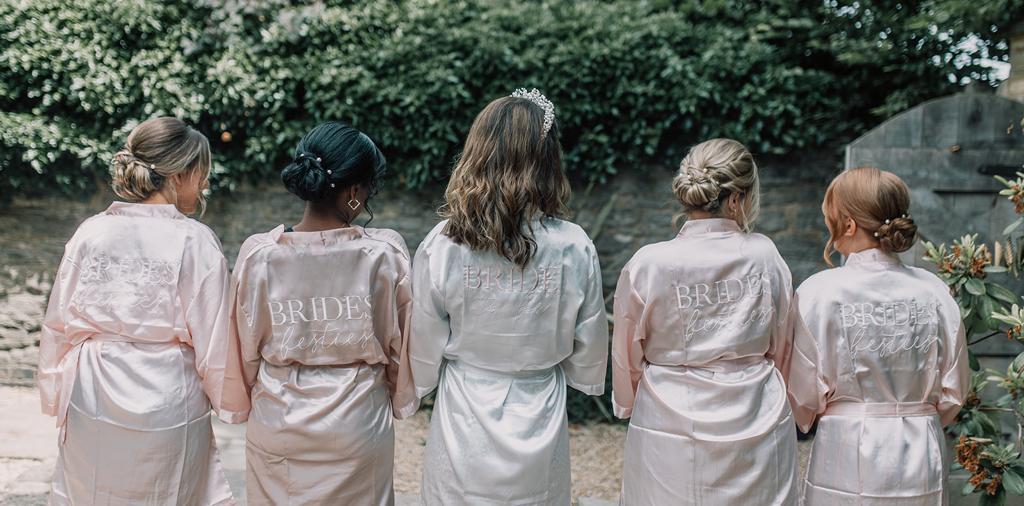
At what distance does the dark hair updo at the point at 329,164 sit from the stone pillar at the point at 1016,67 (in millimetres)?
4164

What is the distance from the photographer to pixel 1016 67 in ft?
15.6

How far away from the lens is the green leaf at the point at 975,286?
2.92 metres

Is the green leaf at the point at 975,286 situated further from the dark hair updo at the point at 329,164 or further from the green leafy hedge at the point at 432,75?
the green leafy hedge at the point at 432,75

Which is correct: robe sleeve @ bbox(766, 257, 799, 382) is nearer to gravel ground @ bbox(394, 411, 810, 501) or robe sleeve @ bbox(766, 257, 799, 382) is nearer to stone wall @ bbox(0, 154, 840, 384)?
gravel ground @ bbox(394, 411, 810, 501)

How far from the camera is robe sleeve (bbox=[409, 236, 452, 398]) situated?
2.31m

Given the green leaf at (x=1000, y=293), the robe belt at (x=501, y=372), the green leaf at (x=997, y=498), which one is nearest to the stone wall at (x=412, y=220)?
the green leaf at (x=1000, y=293)

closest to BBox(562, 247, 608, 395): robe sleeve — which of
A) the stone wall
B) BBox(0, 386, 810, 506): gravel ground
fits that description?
BBox(0, 386, 810, 506): gravel ground

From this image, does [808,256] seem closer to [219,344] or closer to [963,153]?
[963,153]

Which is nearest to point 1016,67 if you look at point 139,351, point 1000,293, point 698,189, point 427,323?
point 1000,293

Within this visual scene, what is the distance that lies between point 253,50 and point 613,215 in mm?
3005

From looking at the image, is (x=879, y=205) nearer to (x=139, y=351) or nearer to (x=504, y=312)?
(x=504, y=312)

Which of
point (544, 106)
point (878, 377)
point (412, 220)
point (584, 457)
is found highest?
point (544, 106)

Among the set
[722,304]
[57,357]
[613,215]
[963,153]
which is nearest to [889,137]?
[963,153]

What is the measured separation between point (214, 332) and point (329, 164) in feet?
→ 2.24
